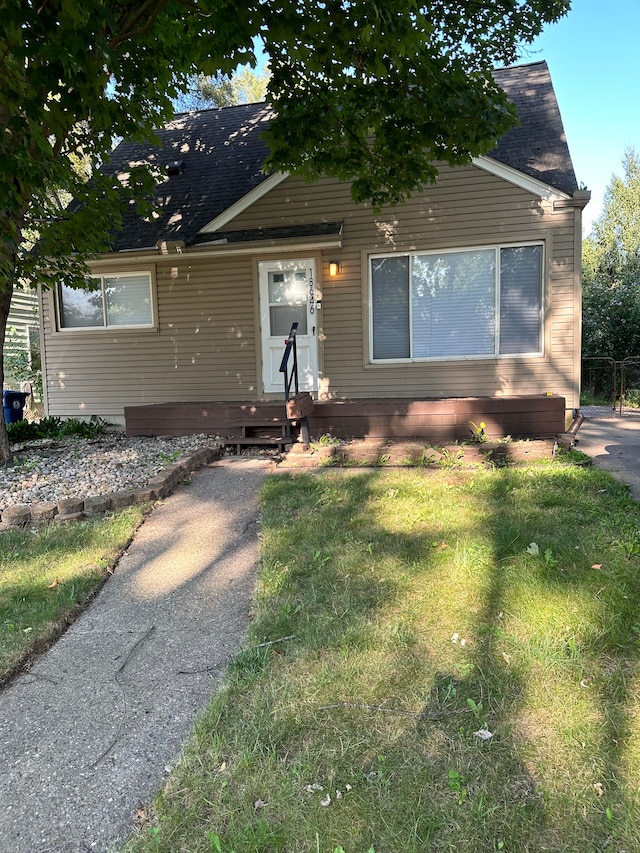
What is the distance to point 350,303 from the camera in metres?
8.38

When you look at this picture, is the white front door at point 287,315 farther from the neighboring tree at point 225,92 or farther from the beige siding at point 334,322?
the neighboring tree at point 225,92

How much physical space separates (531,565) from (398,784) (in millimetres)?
1730

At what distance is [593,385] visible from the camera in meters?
15.0

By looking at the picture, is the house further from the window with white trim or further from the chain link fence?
the chain link fence

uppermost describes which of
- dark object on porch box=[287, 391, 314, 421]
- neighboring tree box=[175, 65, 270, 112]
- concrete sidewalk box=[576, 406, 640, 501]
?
neighboring tree box=[175, 65, 270, 112]

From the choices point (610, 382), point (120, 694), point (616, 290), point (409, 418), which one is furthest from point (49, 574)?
point (616, 290)

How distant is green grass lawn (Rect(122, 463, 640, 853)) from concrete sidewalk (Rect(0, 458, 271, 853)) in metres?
0.14

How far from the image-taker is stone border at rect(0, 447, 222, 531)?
14.6 feet

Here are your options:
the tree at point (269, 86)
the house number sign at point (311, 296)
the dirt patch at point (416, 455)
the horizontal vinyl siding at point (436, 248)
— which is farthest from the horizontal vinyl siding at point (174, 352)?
the dirt patch at point (416, 455)

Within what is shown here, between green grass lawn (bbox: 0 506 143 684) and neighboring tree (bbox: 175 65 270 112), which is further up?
neighboring tree (bbox: 175 65 270 112)

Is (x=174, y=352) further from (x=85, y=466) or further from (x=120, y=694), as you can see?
(x=120, y=694)

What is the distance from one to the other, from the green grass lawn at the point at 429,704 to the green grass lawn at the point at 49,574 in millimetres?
1084

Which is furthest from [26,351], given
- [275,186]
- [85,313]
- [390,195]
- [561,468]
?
[561,468]

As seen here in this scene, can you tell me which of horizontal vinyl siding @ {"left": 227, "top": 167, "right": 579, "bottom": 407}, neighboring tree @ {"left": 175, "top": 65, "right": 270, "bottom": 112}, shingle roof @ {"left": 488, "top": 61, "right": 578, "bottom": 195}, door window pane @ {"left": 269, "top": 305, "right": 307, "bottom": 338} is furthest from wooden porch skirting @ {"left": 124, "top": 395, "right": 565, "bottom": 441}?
neighboring tree @ {"left": 175, "top": 65, "right": 270, "bottom": 112}
